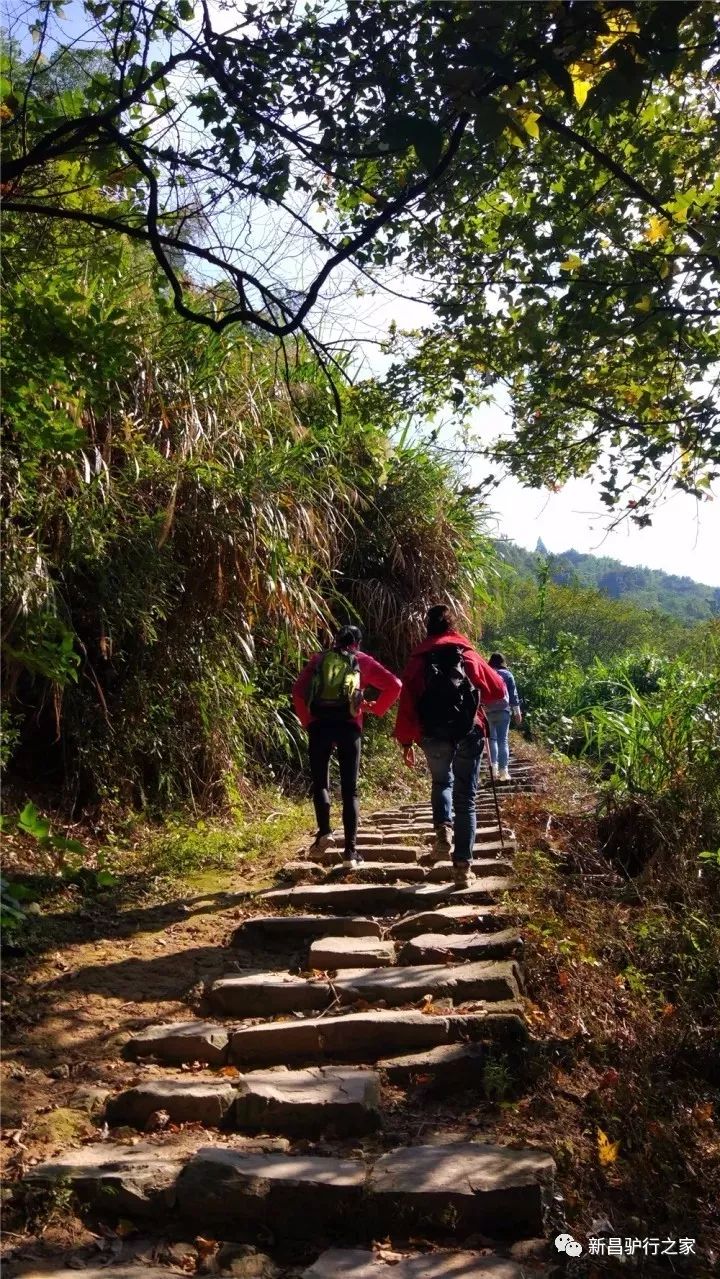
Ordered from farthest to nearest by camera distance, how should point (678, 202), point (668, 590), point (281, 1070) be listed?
point (668, 590), point (678, 202), point (281, 1070)

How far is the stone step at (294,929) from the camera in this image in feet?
16.6

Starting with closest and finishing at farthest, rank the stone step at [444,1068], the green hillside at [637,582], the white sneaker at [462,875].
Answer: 1. the stone step at [444,1068]
2. the white sneaker at [462,875]
3. the green hillside at [637,582]

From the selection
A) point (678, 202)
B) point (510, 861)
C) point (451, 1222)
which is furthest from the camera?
point (510, 861)

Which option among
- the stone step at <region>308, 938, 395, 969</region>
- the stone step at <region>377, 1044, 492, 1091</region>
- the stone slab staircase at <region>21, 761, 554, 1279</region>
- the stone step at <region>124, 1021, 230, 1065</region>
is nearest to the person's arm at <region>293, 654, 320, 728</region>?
the stone slab staircase at <region>21, 761, 554, 1279</region>

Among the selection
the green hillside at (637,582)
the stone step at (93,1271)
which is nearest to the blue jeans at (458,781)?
the stone step at (93,1271)

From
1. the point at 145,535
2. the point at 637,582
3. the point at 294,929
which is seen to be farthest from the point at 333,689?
the point at 637,582

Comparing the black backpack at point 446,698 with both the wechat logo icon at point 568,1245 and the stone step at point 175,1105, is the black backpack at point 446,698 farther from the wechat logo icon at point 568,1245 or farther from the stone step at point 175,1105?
the wechat logo icon at point 568,1245

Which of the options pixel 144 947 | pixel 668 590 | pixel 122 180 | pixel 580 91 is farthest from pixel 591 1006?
pixel 668 590

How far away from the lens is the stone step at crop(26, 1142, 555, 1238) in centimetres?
279

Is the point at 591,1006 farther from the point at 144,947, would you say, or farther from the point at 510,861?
the point at 144,947

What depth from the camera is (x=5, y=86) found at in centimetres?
381

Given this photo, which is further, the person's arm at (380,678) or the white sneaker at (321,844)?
the person's arm at (380,678)

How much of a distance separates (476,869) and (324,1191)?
3232mm

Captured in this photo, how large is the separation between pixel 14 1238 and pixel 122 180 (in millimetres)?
4424
